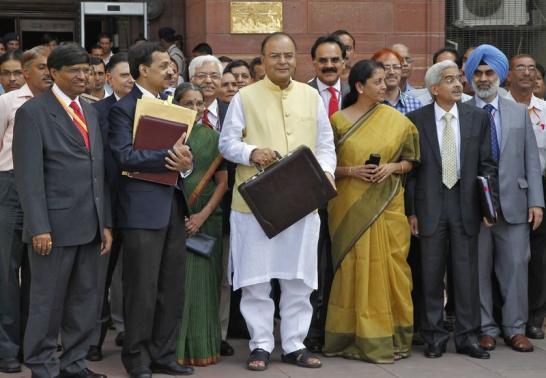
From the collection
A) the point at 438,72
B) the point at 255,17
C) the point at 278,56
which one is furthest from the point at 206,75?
the point at 255,17

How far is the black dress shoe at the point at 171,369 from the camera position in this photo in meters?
7.21

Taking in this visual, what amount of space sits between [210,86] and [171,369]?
2.18 meters

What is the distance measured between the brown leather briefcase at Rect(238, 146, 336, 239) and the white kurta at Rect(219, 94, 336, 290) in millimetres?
119

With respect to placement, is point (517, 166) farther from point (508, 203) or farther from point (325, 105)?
point (325, 105)

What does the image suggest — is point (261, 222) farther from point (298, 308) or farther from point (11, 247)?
point (11, 247)

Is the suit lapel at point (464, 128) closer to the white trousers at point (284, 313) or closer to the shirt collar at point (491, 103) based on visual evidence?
the shirt collar at point (491, 103)

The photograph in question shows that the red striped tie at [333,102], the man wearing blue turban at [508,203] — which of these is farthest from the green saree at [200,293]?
the man wearing blue turban at [508,203]

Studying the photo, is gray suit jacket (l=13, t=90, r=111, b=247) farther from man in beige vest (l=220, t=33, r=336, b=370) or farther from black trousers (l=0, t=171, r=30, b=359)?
man in beige vest (l=220, t=33, r=336, b=370)

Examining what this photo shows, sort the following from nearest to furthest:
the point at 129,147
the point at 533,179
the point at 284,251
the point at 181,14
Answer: the point at 129,147 < the point at 284,251 < the point at 533,179 < the point at 181,14

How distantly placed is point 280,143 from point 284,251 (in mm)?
692

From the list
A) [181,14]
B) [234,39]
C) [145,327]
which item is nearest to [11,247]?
[145,327]

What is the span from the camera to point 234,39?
40.9ft

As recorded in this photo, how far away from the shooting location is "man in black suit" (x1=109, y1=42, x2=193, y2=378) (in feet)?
22.8

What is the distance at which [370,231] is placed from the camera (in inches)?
299
